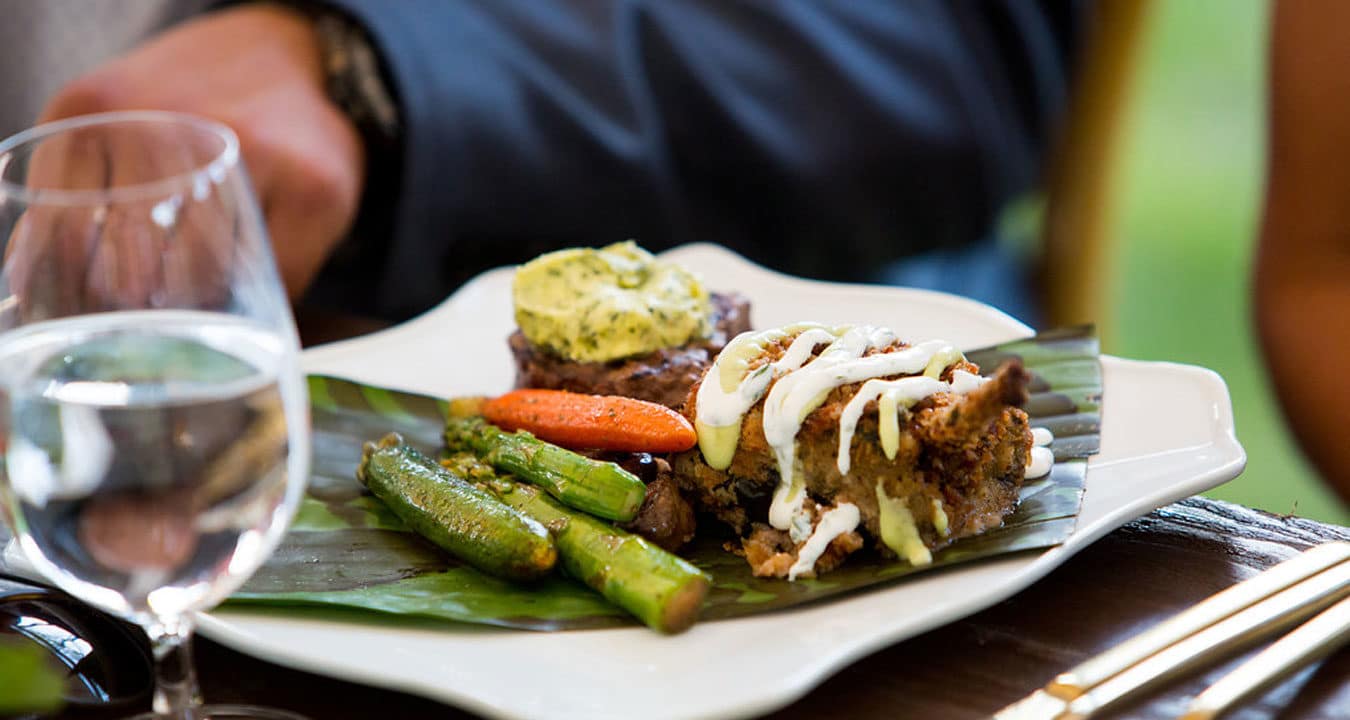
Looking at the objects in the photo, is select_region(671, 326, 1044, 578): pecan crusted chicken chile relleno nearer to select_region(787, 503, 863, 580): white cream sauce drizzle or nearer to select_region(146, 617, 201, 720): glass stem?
select_region(787, 503, 863, 580): white cream sauce drizzle

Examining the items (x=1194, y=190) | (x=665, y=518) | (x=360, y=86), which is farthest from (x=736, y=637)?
(x=1194, y=190)

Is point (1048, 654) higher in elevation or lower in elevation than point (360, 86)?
lower

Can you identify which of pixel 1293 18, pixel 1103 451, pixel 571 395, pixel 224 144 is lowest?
pixel 571 395

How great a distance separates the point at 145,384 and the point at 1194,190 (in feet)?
21.9

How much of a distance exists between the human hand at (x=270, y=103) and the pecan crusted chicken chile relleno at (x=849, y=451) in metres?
1.67

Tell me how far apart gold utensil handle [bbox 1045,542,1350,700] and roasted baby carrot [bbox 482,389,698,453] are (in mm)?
718

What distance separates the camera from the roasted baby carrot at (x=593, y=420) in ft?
6.64

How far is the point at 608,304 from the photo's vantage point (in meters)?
2.42

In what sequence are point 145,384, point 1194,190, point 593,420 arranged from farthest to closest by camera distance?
1. point 1194,190
2. point 593,420
3. point 145,384

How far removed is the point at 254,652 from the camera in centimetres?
160

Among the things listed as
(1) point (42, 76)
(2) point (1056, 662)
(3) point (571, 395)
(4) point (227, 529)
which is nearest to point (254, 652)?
(4) point (227, 529)

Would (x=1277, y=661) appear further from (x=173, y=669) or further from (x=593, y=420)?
(x=173, y=669)

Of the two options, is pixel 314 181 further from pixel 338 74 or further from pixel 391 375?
pixel 391 375

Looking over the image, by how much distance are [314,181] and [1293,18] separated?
2308 mm
